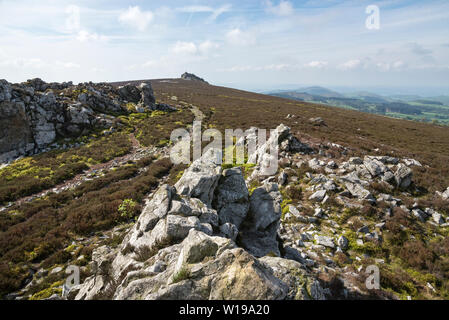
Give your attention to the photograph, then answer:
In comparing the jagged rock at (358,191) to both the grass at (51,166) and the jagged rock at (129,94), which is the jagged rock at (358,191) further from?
the jagged rock at (129,94)

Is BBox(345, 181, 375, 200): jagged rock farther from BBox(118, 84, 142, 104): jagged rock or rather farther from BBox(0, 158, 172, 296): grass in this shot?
BBox(118, 84, 142, 104): jagged rock

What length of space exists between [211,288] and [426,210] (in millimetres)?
14901

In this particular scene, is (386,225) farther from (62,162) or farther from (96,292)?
(62,162)

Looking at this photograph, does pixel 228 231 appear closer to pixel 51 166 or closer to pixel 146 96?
pixel 51 166

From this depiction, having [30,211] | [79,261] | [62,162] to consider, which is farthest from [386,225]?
[62,162]

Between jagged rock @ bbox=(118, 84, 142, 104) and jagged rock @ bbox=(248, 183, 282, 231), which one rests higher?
jagged rock @ bbox=(118, 84, 142, 104)

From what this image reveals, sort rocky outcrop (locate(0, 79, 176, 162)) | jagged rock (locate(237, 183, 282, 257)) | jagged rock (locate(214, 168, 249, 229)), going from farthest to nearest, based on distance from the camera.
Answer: rocky outcrop (locate(0, 79, 176, 162)) → jagged rock (locate(214, 168, 249, 229)) → jagged rock (locate(237, 183, 282, 257))

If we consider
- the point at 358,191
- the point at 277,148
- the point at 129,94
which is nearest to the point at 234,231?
the point at 358,191

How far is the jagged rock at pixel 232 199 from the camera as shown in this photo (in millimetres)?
11172

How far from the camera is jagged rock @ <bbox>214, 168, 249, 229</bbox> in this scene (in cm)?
1117

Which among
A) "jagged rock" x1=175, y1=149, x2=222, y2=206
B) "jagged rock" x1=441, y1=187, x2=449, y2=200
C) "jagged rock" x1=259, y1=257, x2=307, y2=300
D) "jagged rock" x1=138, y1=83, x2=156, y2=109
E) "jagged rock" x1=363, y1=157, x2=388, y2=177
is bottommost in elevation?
"jagged rock" x1=441, y1=187, x2=449, y2=200

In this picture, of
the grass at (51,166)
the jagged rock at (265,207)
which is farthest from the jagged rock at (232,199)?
the grass at (51,166)

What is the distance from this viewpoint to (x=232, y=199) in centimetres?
1178

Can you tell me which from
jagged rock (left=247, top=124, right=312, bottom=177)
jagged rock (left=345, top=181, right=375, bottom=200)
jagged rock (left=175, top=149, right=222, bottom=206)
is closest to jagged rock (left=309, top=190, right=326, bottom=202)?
jagged rock (left=345, top=181, right=375, bottom=200)
